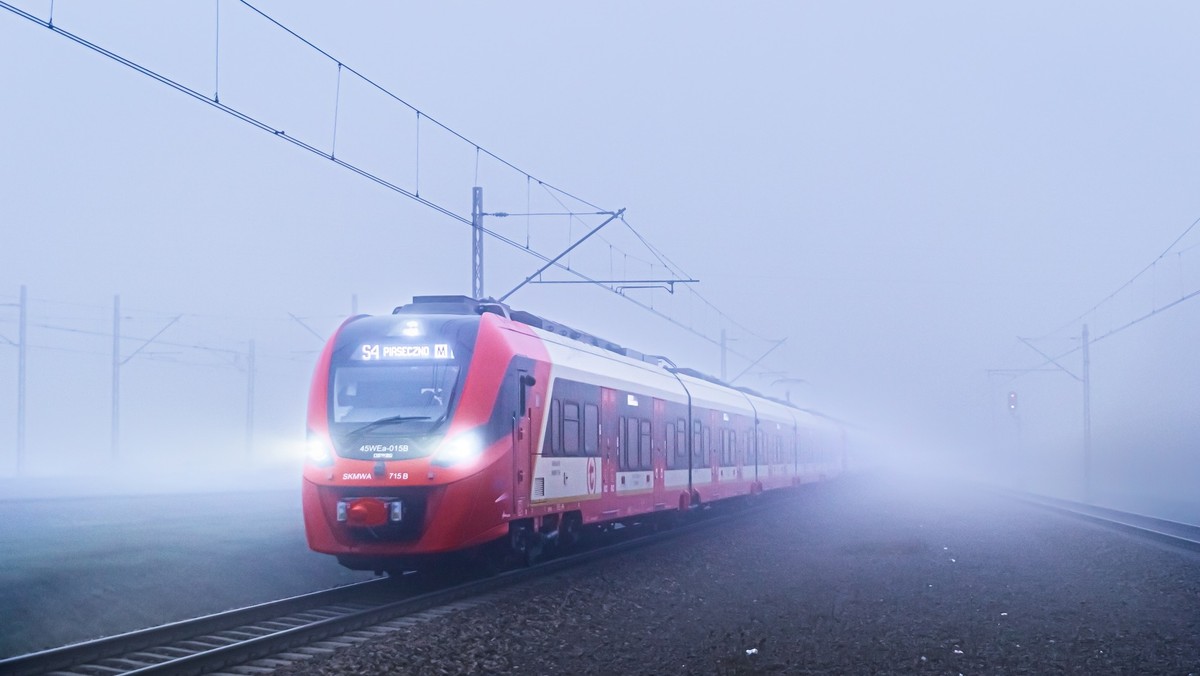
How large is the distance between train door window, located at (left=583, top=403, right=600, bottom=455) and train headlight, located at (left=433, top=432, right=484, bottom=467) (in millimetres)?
4408

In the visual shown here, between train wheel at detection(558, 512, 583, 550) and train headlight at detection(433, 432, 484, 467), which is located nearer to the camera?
train headlight at detection(433, 432, 484, 467)

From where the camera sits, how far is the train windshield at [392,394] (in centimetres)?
1510

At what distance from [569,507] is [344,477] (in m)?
4.58

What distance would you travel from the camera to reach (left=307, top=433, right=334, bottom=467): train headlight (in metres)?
15.0

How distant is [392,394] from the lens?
1535cm

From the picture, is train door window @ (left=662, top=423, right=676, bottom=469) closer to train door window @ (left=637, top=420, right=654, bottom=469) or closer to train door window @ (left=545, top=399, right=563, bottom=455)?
train door window @ (left=637, top=420, right=654, bottom=469)

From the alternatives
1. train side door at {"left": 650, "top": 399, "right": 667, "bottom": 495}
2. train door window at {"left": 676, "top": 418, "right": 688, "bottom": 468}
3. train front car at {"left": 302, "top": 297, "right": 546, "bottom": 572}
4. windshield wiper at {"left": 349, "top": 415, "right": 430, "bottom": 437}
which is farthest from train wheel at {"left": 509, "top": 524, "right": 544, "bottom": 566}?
train door window at {"left": 676, "top": 418, "right": 688, "bottom": 468}

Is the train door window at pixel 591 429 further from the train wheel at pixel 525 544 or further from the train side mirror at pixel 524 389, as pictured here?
the train side mirror at pixel 524 389

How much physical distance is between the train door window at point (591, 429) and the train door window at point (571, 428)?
37 cm

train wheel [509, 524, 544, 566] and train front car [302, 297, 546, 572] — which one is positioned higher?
train front car [302, 297, 546, 572]

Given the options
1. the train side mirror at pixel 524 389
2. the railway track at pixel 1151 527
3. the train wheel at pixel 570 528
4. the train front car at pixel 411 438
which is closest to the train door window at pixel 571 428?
the train wheel at pixel 570 528

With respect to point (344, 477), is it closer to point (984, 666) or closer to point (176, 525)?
point (984, 666)

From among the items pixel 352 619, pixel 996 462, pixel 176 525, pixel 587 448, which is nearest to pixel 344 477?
pixel 352 619

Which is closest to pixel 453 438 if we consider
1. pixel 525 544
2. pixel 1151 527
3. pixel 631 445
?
pixel 525 544
